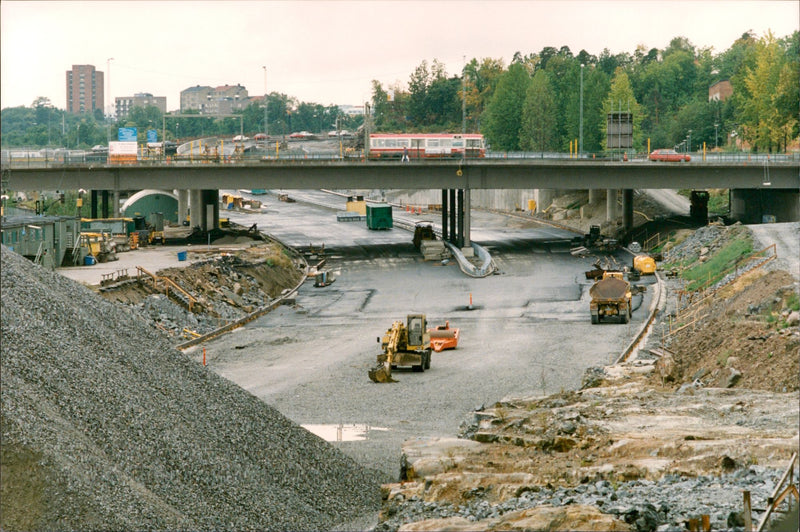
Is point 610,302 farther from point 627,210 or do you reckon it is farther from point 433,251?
point 627,210

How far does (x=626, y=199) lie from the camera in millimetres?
100125

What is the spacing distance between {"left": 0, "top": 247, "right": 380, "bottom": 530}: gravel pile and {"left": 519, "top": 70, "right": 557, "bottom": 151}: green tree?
4764 inches

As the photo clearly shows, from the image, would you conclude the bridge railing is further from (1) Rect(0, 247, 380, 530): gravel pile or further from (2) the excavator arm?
(1) Rect(0, 247, 380, 530): gravel pile

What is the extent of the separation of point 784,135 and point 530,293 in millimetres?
58376

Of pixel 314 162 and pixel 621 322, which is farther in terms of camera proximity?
pixel 314 162

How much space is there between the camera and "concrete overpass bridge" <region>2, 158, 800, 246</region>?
87438mm

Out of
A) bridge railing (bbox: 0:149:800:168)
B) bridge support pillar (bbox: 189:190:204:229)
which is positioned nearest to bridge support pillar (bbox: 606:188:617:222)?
bridge railing (bbox: 0:149:800:168)

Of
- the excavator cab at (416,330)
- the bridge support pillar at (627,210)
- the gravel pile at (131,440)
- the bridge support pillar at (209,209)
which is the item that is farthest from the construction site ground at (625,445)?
the bridge support pillar at (209,209)

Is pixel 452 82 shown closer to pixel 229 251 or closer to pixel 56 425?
pixel 229 251

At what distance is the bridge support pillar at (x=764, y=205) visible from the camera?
88.6m

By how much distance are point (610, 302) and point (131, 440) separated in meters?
36.7

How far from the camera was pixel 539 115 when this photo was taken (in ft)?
482

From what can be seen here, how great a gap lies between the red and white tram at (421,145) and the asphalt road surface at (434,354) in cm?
824

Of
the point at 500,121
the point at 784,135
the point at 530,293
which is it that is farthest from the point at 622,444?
the point at 500,121
